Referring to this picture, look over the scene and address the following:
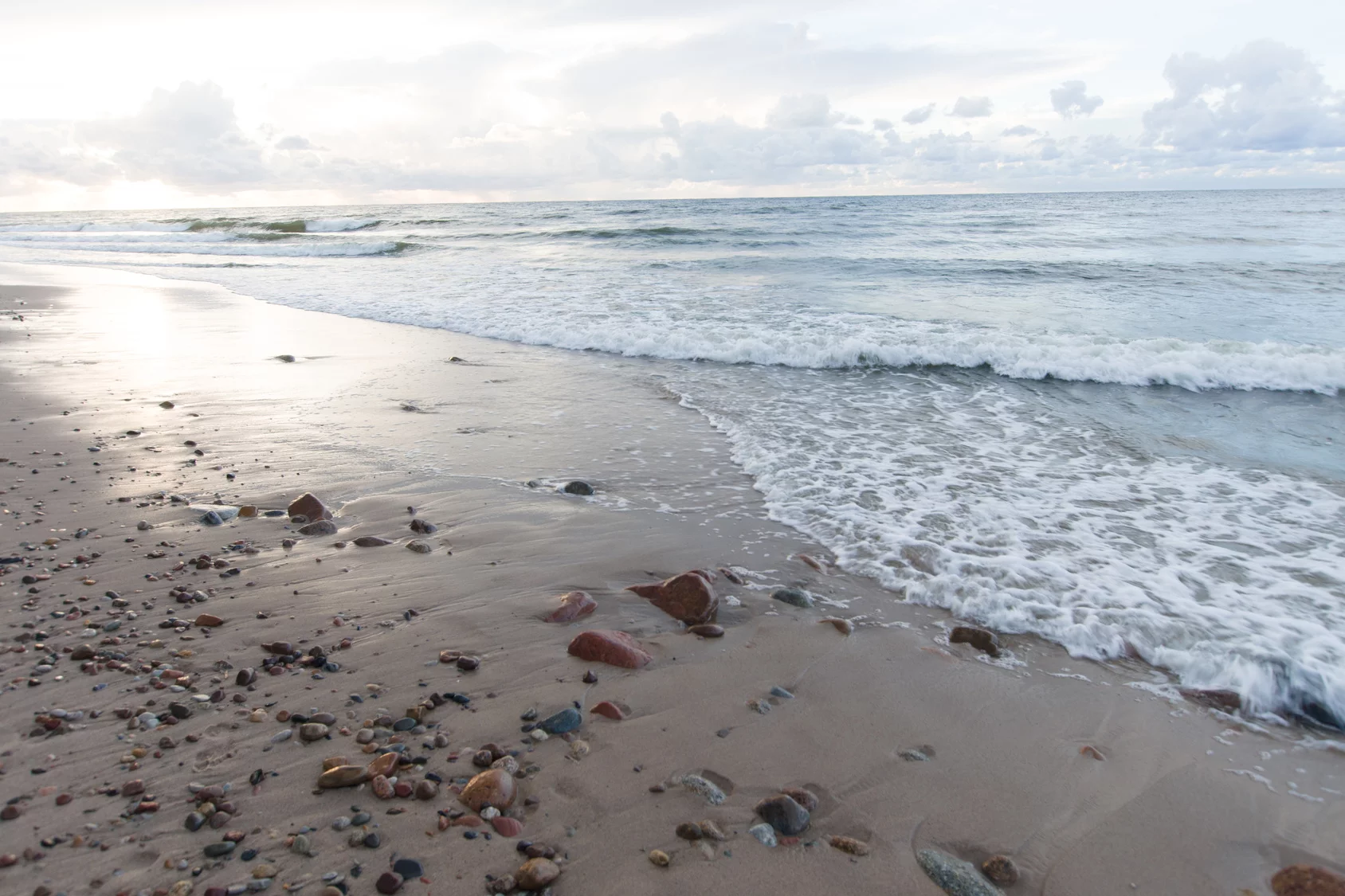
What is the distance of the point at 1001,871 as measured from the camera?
2186 millimetres

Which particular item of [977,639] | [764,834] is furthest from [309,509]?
[977,639]

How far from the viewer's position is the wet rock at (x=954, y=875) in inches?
83.0

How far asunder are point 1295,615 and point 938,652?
6.28 feet

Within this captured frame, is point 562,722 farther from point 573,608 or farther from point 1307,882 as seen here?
point 1307,882

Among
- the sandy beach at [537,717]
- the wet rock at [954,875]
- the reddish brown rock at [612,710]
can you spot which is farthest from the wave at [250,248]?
the wet rock at [954,875]

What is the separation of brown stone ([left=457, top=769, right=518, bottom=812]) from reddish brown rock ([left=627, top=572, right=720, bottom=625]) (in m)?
1.43

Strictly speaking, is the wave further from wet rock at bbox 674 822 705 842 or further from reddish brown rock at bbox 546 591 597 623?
wet rock at bbox 674 822 705 842

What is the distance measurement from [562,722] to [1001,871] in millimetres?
1534

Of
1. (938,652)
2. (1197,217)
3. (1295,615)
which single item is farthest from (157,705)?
(1197,217)

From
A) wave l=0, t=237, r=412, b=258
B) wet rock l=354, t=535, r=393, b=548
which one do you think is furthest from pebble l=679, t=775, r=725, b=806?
wave l=0, t=237, r=412, b=258

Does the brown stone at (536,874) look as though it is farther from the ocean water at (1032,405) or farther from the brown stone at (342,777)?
the ocean water at (1032,405)

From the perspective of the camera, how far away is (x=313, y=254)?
31.2 m

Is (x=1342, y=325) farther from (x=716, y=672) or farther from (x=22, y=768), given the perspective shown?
(x=22, y=768)

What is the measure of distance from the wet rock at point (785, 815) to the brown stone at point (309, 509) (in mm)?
3456
